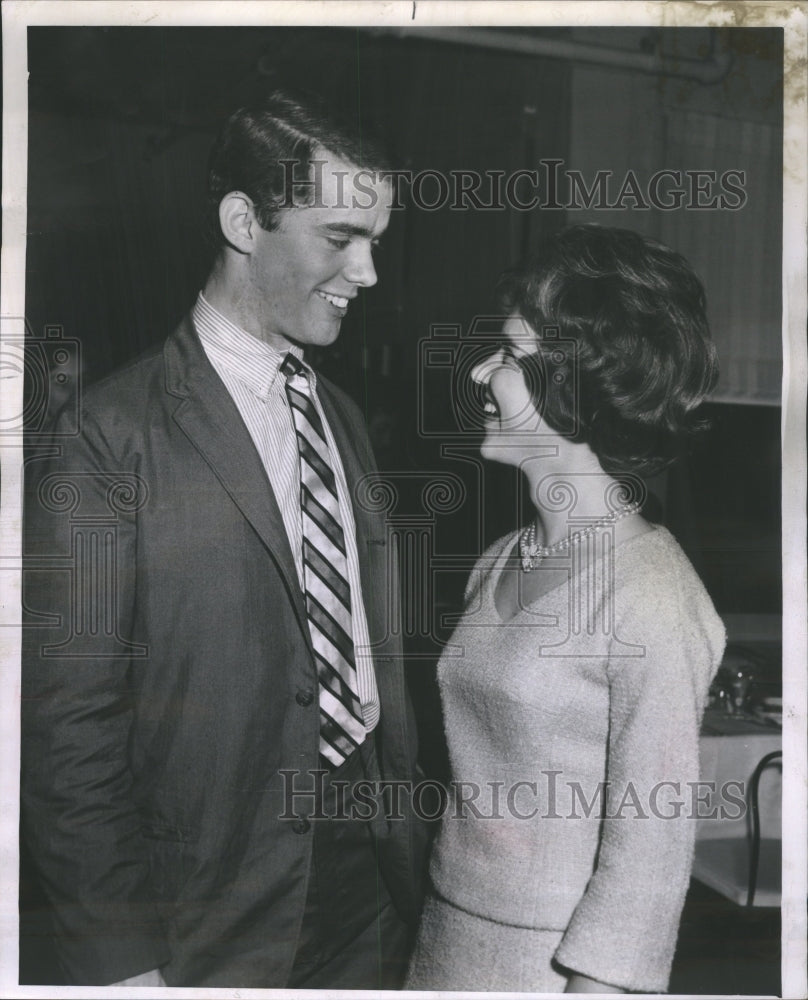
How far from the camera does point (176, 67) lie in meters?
1.84

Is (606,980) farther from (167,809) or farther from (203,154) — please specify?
(203,154)

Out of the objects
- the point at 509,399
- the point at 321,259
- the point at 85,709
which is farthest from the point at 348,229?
the point at 85,709

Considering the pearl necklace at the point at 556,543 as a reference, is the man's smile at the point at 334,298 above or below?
above

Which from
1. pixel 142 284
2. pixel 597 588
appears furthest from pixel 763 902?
pixel 142 284

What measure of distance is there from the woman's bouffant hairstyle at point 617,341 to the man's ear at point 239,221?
46 centimetres

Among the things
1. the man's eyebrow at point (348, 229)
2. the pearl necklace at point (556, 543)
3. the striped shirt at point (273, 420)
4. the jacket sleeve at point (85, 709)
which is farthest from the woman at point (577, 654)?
the jacket sleeve at point (85, 709)

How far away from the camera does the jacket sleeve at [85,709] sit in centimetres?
173

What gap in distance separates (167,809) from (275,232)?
104 centimetres

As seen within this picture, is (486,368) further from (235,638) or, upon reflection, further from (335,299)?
(235,638)

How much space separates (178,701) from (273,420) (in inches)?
20.7

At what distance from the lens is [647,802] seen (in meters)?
1.72

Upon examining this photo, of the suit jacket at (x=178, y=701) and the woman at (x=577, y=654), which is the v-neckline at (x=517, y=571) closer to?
the woman at (x=577, y=654)

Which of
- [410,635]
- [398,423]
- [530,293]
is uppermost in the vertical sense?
[530,293]

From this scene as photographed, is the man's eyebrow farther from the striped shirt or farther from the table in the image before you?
the table
